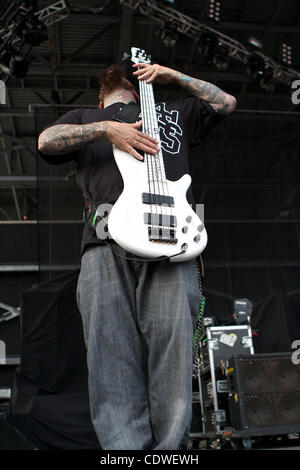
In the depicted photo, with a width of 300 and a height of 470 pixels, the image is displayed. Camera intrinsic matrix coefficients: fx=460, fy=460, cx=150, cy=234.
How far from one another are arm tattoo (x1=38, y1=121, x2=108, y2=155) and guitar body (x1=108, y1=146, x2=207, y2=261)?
0.10 meters

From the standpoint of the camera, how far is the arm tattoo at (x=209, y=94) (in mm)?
1625

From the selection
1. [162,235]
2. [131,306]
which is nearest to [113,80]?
[162,235]

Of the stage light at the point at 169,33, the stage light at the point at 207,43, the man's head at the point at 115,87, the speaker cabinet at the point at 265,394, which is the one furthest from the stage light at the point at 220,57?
the man's head at the point at 115,87

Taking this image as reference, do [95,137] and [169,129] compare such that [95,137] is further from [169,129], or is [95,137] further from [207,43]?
[207,43]

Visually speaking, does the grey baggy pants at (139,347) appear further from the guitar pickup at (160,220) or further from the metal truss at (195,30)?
the metal truss at (195,30)

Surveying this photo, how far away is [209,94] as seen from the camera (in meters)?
1.63

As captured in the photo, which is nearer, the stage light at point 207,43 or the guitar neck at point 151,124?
the guitar neck at point 151,124

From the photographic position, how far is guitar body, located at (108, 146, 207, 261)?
1.27 meters

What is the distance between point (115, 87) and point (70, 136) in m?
0.37

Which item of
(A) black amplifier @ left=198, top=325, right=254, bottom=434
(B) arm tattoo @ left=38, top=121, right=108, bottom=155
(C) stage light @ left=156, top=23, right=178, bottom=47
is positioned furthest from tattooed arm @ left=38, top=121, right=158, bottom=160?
(C) stage light @ left=156, top=23, right=178, bottom=47

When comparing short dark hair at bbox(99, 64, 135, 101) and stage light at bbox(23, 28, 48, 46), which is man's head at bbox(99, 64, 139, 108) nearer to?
short dark hair at bbox(99, 64, 135, 101)

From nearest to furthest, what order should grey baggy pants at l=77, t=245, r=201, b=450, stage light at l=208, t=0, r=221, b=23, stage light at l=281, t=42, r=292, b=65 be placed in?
grey baggy pants at l=77, t=245, r=201, b=450 → stage light at l=208, t=0, r=221, b=23 → stage light at l=281, t=42, r=292, b=65

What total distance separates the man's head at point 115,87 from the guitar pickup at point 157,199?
0.52 meters

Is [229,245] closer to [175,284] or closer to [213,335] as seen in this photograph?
→ [213,335]
